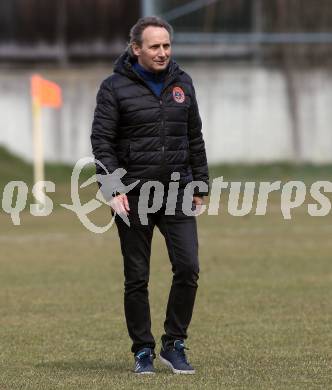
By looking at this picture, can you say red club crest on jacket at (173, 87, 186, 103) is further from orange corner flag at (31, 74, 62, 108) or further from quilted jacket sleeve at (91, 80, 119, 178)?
orange corner flag at (31, 74, 62, 108)

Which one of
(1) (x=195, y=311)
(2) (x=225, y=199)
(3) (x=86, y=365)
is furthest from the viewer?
(2) (x=225, y=199)

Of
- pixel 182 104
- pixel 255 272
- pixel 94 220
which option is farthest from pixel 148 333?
pixel 94 220

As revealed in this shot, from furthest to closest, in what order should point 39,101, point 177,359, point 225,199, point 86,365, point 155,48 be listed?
point 225,199 → point 39,101 → point 86,365 → point 177,359 → point 155,48

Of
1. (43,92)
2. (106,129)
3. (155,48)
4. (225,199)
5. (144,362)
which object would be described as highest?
(155,48)

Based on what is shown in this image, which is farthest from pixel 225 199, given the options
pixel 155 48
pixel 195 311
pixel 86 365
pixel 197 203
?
pixel 155 48

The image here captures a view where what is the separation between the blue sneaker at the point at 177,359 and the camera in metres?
8.09

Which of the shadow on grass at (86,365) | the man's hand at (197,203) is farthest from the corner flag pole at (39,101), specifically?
the man's hand at (197,203)

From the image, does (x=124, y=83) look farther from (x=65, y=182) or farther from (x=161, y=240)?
(x=65, y=182)

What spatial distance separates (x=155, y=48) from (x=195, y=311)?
4.13 m

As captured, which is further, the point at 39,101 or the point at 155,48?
the point at 39,101

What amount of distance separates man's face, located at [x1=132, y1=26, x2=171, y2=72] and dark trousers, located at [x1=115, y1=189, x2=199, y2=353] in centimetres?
82

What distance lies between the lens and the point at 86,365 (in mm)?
8656

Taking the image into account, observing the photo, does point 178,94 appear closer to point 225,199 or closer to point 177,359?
point 177,359

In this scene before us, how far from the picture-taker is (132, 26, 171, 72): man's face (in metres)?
7.84
